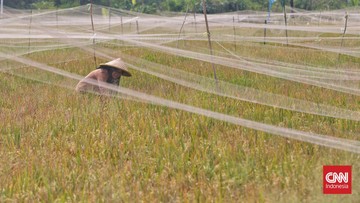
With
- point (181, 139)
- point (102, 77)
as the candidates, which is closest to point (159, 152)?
point (181, 139)

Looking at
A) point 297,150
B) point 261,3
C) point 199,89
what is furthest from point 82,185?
point 261,3

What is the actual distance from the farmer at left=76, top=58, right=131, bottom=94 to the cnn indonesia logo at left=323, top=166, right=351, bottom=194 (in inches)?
132

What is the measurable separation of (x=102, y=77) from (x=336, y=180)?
3580 mm

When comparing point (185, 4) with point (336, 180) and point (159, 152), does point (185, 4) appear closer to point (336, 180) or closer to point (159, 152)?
point (159, 152)

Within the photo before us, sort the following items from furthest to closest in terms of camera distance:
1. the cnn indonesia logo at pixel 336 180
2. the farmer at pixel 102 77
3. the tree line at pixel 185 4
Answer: the tree line at pixel 185 4 → the farmer at pixel 102 77 → the cnn indonesia logo at pixel 336 180

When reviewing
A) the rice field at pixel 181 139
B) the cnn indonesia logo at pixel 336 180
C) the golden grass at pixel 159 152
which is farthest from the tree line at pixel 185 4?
the cnn indonesia logo at pixel 336 180

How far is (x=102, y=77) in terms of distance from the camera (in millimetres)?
5574

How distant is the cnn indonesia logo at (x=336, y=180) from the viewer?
258 cm

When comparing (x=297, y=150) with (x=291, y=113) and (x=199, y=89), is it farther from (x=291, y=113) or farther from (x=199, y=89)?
(x=199, y=89)

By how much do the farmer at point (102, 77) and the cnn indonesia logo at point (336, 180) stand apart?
11.0 ft

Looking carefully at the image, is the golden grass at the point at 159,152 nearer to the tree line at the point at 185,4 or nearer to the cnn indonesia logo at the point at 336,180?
the cnn indonesia logo at the point at 336,180

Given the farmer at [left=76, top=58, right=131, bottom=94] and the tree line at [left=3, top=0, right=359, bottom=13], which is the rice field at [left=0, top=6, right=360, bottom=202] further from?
the tree line at [left=3, top=0, right=359, bottom=13]

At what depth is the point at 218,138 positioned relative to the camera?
368 centimetres

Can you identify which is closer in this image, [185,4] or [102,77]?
[102,77]
